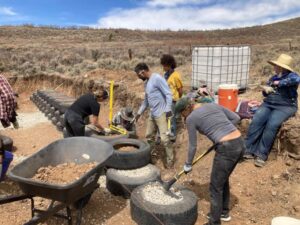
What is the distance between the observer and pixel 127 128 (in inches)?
316

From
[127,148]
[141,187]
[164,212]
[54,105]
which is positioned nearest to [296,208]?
[164,212]

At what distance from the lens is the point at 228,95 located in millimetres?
6805

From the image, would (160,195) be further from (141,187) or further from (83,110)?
(83,110)

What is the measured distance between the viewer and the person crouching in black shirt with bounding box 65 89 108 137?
6414 millimetres

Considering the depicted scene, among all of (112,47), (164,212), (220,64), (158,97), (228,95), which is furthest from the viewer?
(112,47)

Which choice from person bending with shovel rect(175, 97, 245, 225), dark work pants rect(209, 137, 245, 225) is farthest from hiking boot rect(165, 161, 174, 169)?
person bending with shovel rect(175, 97, 245, 225)

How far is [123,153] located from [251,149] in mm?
2223

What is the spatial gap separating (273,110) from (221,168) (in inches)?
88.5

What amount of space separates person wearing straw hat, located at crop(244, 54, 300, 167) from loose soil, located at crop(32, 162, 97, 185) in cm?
290

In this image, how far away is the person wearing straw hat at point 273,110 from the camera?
5.68m

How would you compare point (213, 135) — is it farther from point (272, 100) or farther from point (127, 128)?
point (127, 128)

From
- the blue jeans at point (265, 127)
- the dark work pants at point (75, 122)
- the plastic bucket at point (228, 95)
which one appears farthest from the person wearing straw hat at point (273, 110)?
the dark work pants at point (75, 122)

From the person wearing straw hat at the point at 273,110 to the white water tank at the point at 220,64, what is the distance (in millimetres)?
2808

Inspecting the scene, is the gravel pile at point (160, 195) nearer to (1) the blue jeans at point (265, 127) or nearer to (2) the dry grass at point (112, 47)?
(1) the blue jeans at point (265, 127)
